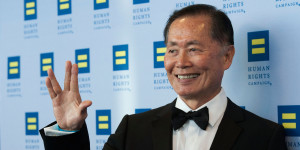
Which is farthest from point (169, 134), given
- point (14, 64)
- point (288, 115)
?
point (14, 64)

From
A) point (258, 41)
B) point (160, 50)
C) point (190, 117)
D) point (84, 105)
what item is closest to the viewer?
point (84, 105)

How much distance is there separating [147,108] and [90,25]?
0.57 m

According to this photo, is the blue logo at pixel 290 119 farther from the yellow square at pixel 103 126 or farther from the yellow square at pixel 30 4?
the yellow square at pixel 30 4

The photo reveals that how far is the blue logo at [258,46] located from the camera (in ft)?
5.96

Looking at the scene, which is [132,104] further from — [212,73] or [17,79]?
[17,79]

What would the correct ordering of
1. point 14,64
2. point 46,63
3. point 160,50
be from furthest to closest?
point 14,64 < point 46,63 < point 160,50

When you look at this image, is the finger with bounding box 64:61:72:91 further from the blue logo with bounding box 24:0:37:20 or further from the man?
the blue logo with bounding box 24:0:37:20

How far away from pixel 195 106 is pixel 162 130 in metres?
0.17

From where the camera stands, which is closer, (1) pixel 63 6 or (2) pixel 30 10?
(1) pixel 63 6

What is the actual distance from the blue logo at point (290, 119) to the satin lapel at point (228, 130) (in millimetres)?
197

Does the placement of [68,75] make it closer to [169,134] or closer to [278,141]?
[169,134]

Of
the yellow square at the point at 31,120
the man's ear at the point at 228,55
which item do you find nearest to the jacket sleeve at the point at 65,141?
the man's ear at the point at 228,55

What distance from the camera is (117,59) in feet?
7.18

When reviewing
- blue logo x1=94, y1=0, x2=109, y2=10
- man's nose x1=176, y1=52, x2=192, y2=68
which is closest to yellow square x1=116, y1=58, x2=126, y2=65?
blue logo x1=94, y1=0, x2=109, y2=10
